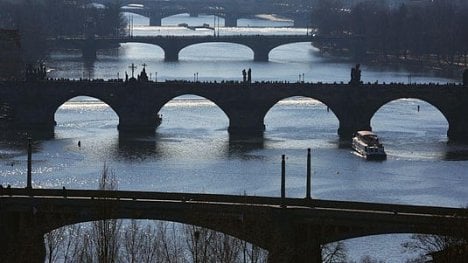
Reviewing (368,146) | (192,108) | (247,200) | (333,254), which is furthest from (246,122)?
(333,254)

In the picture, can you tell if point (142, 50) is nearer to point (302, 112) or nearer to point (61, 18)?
point (61, 18)

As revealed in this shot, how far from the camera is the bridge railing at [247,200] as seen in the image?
40250mm

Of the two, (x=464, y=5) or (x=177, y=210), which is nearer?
(x=177, y=210)

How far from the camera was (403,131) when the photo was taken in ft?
238

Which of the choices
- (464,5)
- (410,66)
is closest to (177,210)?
(410,66)

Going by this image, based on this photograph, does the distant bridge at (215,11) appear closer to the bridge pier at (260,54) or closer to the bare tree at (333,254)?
the bridge pier at (260,54)

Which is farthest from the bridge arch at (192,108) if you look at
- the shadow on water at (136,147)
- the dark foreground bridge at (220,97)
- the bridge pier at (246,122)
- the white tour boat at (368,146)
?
the white tour boat at (368,146)

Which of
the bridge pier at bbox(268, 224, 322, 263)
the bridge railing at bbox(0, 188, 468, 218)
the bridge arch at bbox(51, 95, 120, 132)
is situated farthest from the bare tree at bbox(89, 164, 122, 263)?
the bridge arch at bbox(51, 95, 120, 132)

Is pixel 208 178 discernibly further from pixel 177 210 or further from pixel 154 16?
pixel 154 16

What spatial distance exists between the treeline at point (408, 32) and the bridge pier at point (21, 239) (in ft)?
233

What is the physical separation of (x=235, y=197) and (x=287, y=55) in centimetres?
8845

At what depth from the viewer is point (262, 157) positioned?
211ft

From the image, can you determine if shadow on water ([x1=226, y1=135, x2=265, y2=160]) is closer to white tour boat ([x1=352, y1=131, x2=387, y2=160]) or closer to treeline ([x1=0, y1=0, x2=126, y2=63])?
white tour boat ([x1=352, y1=131, x2=387, y2=160])

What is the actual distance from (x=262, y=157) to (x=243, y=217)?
25223 mm
